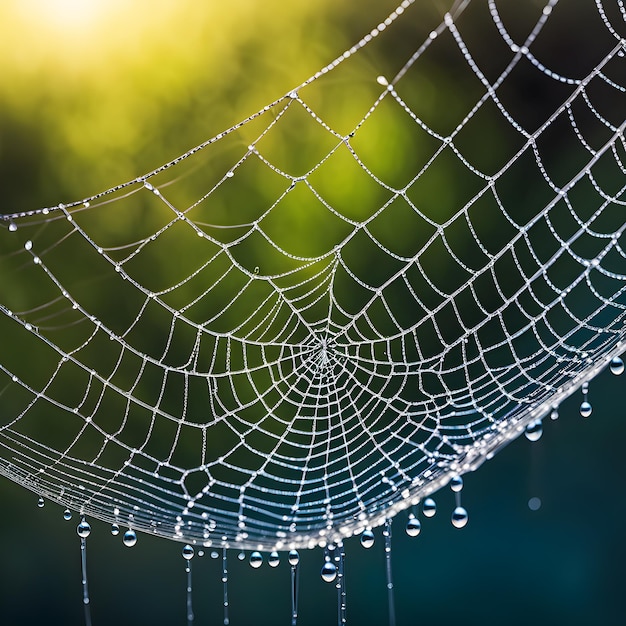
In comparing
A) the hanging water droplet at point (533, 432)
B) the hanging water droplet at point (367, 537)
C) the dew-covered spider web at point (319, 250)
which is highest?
the dew-covered spider web at point (319, 250)

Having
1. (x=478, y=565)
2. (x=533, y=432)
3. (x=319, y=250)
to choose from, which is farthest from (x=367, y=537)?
(x=478, y=565)

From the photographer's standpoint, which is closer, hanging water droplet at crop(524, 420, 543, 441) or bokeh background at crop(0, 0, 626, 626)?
hanging water droplet at crop(524, 420, 543, 441)

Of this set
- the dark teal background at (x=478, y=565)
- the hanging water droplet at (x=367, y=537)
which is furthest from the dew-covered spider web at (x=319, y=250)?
the hanging water droplet at (x=367, y=537)

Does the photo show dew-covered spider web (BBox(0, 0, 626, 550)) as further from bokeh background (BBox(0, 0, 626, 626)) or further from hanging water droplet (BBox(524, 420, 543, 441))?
hanging water droplet (BBox(524, 420, 543, 441))

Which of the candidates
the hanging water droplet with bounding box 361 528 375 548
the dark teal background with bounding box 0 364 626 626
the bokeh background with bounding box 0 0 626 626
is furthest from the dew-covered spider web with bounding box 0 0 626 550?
the hanging water droplet with bounding box 361 528 375 548

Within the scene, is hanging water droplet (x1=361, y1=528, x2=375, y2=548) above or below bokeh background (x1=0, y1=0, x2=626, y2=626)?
below

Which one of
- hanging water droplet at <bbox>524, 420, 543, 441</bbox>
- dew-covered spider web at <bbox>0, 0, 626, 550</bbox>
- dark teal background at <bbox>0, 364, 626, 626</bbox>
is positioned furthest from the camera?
dark teal background at <bbox>0, 364, 626, 626</bbox>

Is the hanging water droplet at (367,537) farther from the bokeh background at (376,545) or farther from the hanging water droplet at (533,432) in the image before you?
the bokeh background at (376,545)

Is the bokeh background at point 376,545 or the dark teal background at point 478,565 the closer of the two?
the bokeh background at point 376,545

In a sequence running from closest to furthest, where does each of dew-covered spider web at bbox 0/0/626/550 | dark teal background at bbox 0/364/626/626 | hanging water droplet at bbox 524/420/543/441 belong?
hanging water droplet at bbox 524/420/543/441
dew-covered spider web at bbox 0/0/626/550
dark teal background at bbox 0/364/626/626

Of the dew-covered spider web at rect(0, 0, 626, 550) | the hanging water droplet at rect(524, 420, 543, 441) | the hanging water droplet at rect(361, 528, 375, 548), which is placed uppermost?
the dew-covered spider web at rect(0, 0, 626, 550)

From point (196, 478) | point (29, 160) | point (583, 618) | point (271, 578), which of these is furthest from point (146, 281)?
point (583, 618)
